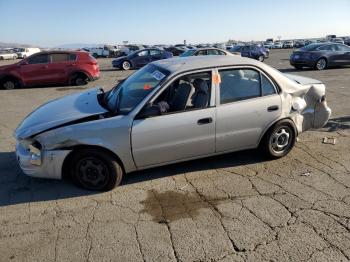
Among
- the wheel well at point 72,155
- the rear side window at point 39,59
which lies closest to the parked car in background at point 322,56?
the rear side window at point 39,59

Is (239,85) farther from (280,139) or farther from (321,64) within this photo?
(321,64)

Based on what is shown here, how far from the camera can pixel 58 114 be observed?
15.3 feet

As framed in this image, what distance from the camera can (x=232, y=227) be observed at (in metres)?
3.69

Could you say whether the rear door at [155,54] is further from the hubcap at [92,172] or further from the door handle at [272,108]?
the hubcap at [92,172]

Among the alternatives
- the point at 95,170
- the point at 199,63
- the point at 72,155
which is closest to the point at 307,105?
the point at 199,63

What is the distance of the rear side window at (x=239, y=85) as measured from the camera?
4.84m

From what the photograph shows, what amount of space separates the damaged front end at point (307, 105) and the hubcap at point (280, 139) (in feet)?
0.79

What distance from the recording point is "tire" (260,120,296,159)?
5.20 meters

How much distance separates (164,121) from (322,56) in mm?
15803

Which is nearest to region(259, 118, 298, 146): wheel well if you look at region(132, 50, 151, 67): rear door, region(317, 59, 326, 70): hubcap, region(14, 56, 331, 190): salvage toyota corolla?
region(14, 56, 331, 190): salvage toyota corolla

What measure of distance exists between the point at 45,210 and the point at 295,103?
385 cm

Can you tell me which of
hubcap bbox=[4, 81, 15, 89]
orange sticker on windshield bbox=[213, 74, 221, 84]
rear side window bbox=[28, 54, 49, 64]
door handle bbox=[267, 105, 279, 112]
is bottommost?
hubcap bbox=[4, 81, 15, 89]

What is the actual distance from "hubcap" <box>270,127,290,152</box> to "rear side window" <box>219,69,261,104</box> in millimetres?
690

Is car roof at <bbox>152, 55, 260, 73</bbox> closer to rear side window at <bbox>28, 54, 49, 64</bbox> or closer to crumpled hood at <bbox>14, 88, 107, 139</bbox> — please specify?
crumpled hood at <bbox>14, 88, 107, 139</bbox>
